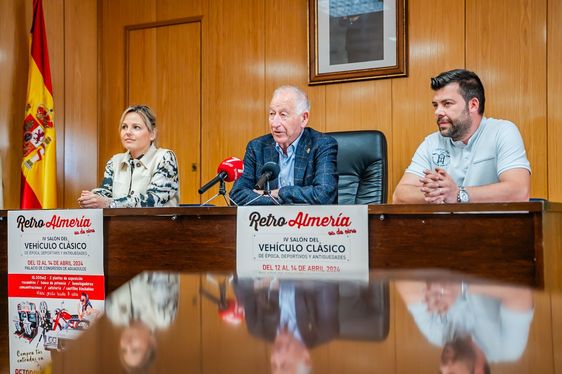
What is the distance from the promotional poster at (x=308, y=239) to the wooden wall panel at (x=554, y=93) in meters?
2.18

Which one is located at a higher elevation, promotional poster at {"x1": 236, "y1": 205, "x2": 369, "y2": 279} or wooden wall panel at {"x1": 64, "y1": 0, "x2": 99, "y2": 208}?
wooden wall panel at {"x1": 64, "y1": 0, "x2": 99, "y2": 208}

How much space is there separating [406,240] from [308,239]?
28cm

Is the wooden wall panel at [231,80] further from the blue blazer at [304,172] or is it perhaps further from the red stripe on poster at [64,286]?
the red stripe on poster at [64,286]

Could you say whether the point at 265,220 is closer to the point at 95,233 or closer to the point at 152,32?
the point at 95,233

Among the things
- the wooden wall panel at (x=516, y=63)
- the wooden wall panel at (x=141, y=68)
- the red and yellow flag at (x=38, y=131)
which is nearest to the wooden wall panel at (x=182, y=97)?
the wooden wall panel at (x=141, y=68)

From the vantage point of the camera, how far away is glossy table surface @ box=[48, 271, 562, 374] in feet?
0.43

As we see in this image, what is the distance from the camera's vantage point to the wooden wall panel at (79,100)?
4098 mm

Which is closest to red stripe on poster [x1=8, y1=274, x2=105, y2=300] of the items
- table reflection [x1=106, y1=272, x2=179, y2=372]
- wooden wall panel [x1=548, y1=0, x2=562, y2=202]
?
table reflection [x1=106, y1=272, x2=179, y2=372]

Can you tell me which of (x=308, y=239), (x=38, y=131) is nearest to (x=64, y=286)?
(x=308, y=239)

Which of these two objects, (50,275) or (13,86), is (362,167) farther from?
(13,86)

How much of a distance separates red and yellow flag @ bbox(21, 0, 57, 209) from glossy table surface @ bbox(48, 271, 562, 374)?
A: 3.71 meters

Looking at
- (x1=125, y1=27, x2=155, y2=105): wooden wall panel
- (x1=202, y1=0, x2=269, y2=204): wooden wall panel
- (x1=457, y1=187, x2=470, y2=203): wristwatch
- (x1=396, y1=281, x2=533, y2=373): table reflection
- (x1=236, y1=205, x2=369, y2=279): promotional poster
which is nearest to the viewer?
(x1=396, y1=281, x2=533, y2=373): table reflection

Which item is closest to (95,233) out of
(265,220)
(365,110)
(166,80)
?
(265,220)

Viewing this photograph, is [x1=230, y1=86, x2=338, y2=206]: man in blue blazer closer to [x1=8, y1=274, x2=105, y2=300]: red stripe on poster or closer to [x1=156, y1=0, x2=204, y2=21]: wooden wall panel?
[x1=8, y1=274, x2=105, y2=300]: red stripe on poster
